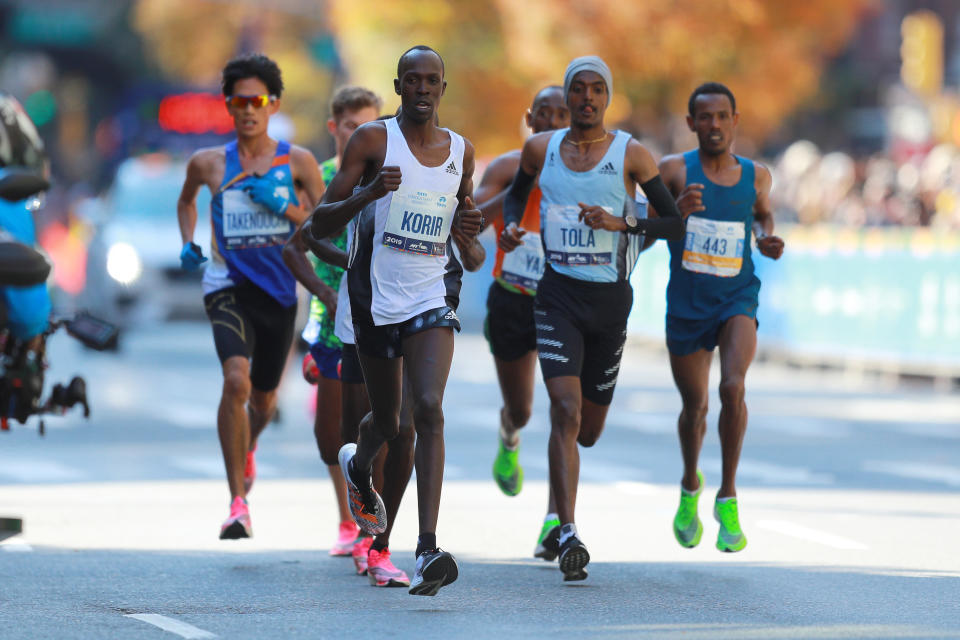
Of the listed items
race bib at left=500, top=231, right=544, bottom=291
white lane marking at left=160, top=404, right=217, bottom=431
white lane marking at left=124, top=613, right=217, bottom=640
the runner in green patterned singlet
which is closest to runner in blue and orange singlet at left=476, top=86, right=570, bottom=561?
race bib at left=500, top=231, right=544, bottom=291

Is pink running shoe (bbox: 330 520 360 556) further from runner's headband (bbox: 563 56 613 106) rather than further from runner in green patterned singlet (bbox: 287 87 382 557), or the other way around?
runner's headband (bbox: 563 56 613 106)

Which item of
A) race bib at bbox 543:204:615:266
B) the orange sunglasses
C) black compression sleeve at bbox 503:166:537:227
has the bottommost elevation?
race bib at bbox 543:204:615:266

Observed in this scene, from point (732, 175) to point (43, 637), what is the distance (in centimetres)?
378

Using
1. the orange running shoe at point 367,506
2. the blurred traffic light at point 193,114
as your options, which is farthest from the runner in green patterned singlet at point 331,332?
the blurred traffic light at point 193,114

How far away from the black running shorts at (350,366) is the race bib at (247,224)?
1.26 m

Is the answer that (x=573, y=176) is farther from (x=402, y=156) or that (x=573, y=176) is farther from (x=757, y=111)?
(x=757, y=111)

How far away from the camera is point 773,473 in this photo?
13.6 meters

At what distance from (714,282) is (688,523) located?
3.46 ft

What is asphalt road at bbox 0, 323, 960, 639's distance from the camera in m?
7.88

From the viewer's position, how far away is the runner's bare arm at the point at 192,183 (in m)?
9.91

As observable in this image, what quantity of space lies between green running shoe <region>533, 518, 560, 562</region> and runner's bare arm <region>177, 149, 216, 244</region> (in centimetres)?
207

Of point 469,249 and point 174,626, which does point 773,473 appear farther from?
point 174,626

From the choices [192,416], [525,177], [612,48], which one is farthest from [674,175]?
[612,48]

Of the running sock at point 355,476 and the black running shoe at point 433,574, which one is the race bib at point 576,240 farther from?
the black running shoe at point 433,574
